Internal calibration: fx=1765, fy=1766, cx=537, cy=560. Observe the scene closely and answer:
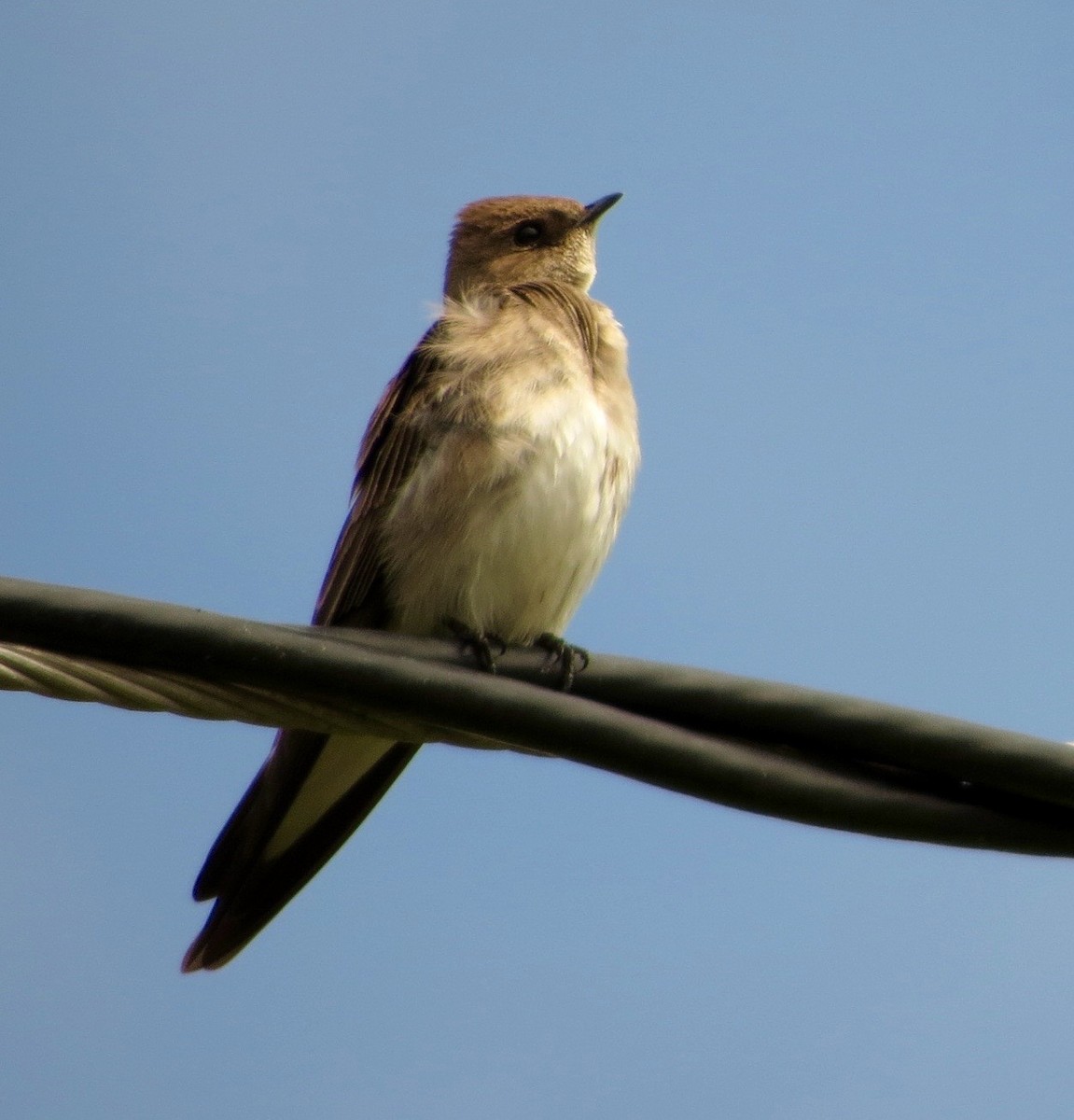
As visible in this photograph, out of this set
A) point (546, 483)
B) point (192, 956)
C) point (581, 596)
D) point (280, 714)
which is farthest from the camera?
point (581, 596)

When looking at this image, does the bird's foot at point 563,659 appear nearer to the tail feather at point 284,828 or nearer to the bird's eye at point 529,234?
the tail feather at point 284,828

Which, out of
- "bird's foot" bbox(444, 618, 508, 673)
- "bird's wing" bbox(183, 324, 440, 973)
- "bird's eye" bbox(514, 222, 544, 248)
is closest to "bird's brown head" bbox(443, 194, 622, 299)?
"bird's eye" bbox(514, 222, 544, 248)

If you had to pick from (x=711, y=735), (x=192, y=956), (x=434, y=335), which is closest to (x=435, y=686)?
(x=711, y=735)

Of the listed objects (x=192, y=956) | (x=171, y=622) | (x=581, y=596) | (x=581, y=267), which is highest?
(x=581, y=267)

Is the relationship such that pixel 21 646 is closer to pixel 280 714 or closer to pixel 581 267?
pixel 280 714

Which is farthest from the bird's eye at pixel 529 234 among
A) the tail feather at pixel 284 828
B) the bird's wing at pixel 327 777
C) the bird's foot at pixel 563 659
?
the bird's foot at pixel 563 659

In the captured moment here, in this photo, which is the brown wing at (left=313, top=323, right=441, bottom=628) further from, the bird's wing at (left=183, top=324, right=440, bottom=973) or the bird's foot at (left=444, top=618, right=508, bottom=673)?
the bird's foot at (left=444, top=618, right=508, bottom=673)
